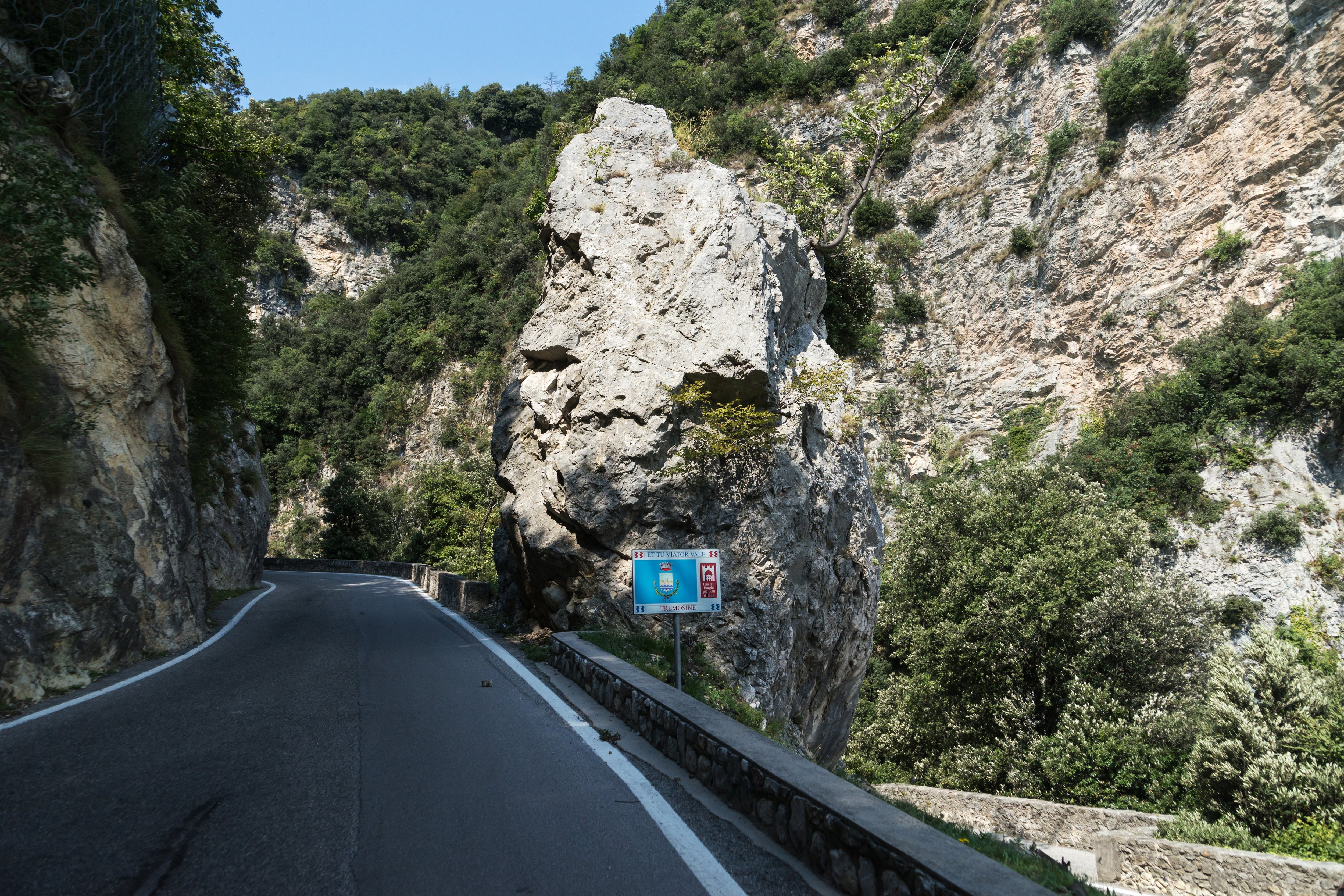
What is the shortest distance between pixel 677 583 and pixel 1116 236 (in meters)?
31.4

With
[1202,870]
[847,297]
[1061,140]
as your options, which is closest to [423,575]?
[847,297]

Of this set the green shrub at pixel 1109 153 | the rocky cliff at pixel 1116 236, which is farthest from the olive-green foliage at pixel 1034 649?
the green shrub at pixel 1109 153

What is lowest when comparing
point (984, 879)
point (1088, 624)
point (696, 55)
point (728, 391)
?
point (1088, 624)

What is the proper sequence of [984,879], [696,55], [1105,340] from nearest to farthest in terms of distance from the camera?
[984,879] < [1105,340] < [696,55]

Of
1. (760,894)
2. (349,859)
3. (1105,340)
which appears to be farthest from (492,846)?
(1105,340)

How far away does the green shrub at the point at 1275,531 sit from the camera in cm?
2184

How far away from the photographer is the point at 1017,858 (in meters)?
3.72

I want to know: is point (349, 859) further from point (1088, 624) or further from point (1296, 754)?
point (1088, 624)

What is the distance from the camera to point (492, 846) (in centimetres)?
402

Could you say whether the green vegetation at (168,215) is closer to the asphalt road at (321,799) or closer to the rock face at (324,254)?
the asphalt road at (321,799)

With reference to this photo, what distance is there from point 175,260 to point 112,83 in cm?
343

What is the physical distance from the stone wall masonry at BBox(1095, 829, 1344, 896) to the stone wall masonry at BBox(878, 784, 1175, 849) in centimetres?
62

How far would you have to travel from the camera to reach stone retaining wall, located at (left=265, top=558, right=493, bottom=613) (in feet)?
60.5

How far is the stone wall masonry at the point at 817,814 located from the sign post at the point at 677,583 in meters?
0.85
